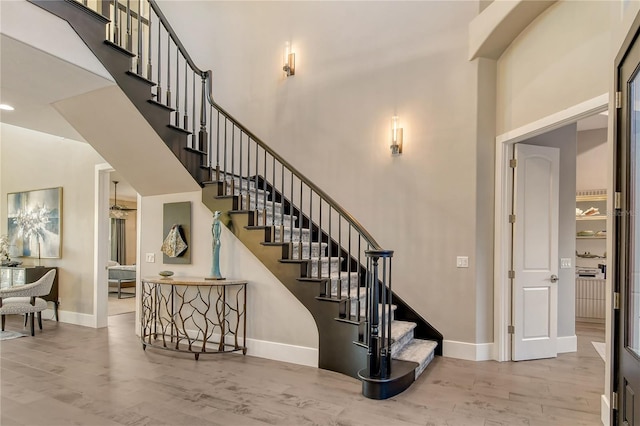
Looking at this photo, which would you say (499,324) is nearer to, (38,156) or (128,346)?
(128,346)

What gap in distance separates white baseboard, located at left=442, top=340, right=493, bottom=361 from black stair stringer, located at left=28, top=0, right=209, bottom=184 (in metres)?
3.41

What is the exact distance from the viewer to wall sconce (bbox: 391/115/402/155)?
15.0 ft

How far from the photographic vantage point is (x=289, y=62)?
17.5 ft

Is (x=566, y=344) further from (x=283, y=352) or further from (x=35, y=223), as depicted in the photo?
(x=35, y=223)

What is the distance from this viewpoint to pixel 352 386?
11.0 ft

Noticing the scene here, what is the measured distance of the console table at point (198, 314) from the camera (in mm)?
4250

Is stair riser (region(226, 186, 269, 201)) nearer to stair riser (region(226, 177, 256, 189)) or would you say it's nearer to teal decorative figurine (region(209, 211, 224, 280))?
stair riser (region(226, 177, 256, 189))

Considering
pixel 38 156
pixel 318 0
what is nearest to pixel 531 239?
pixel 318 0

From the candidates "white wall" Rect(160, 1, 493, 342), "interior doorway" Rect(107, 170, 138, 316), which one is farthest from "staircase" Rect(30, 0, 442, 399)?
"interior doorway" Rect(107, 170, 138, 316)

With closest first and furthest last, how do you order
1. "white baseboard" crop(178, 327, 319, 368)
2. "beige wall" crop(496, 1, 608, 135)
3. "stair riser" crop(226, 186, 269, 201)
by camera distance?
"beige wall" crop(496, 1, 608, 135) < "white baseboard" crop(178, 327, 319, 368) < "stair riser" crop(226, 186, 269, 201)

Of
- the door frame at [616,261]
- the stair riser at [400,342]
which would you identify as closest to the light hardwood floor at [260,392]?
the stair riser at [400,342]

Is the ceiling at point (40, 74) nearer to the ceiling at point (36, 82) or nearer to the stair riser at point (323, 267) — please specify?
the ceiling at point (36, 82)

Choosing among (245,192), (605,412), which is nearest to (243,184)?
(245,192)

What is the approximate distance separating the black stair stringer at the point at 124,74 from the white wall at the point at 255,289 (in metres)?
0.49
